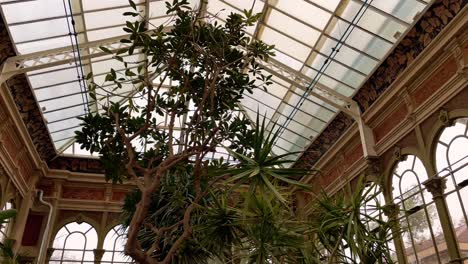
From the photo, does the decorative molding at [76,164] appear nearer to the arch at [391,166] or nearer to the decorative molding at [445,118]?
the arch at [391,166]

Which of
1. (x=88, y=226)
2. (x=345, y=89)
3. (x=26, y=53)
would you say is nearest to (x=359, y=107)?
(x=345, y=89)

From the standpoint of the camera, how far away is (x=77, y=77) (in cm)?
1188

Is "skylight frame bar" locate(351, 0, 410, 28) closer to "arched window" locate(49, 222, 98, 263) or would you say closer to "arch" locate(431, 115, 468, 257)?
"arch" locate(431, 115, 468, 257)

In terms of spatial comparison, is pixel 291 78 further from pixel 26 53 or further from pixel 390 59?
pixel 26 53

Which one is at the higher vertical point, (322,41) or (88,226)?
(322,41)

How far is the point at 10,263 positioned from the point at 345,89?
355 inches

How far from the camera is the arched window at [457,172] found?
7.69 metres

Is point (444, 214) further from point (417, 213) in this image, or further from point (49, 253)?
point (49, 253)

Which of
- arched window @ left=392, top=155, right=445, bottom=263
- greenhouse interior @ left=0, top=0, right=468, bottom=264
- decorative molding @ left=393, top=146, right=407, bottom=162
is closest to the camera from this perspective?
greenhouse interior @ left=0, top=0, right=468, bottom=264

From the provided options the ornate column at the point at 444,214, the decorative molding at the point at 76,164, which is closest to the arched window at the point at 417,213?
the ornate column at the point at 444,214

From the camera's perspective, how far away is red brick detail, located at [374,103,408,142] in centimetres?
972

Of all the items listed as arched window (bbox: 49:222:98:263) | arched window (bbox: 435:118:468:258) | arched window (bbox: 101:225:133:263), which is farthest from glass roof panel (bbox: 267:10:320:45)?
arched window (bbox: 49:222:98:263)

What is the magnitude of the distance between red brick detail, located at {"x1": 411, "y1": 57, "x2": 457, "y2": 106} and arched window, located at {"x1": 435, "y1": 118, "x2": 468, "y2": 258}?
0.89 m

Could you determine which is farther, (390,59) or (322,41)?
(322,41)
